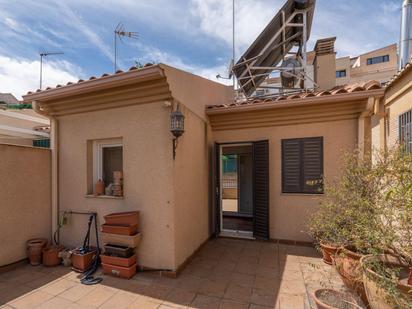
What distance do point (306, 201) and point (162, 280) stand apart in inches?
173

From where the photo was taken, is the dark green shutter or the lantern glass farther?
the dark green shutter

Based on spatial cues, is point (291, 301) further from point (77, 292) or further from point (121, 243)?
point (77, 292)

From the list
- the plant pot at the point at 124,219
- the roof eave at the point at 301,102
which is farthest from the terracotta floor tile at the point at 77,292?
the roof eave at the point at 301,102

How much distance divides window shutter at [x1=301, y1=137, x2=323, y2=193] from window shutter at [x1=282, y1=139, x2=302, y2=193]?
0.48ft

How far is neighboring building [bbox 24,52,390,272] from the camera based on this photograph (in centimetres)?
469

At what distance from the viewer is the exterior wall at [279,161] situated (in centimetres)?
596

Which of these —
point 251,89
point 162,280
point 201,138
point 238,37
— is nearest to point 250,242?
point 162,280

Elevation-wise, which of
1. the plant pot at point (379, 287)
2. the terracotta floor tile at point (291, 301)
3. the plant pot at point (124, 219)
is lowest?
the terracotta floor tile at point (291, 301)

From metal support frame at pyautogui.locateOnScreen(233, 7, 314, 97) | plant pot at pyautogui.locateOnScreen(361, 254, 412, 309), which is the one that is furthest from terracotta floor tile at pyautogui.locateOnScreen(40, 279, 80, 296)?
metal support frame at pyautogui.locateOnScreen(233, 7, 314, 97)

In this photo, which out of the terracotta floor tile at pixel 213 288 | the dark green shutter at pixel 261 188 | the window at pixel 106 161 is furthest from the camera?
the dark green shutter at pixel 261 188

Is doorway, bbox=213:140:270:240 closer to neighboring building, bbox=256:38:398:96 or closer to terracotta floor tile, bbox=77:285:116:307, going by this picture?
terracotta floor tile, bbox=77:285:116:307

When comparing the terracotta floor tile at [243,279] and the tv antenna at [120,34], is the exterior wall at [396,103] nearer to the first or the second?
the terracotta floor tile at [243,279]

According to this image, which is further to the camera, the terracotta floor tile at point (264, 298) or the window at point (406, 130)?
the window at point (406, 130)

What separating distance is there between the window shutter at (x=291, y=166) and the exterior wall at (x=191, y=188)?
92.5 inches
